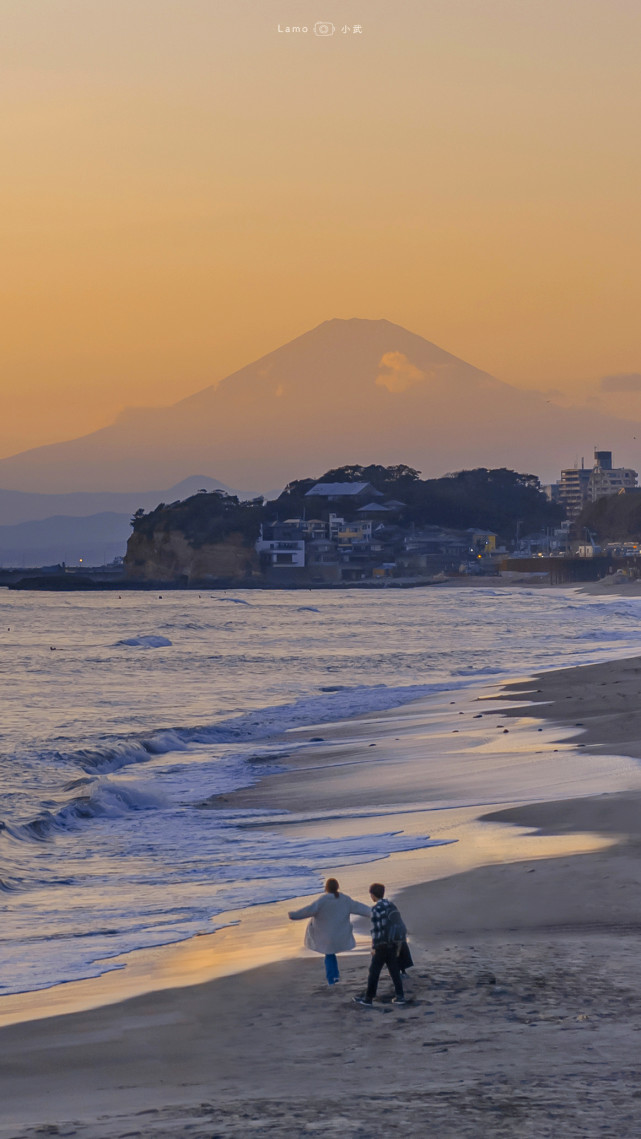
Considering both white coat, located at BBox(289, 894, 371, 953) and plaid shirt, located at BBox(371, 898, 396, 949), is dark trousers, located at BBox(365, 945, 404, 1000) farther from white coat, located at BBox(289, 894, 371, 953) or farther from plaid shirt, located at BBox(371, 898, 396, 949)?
white coat, located at BBox(289, 894, 371, 953)

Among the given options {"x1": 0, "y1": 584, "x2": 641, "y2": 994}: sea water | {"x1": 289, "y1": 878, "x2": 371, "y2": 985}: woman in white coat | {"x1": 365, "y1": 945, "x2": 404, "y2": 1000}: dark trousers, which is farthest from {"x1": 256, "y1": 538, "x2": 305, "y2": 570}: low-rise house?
{"x1": 365, "y1": 945, "x2": 404, "y2": 1000}: dark trousers

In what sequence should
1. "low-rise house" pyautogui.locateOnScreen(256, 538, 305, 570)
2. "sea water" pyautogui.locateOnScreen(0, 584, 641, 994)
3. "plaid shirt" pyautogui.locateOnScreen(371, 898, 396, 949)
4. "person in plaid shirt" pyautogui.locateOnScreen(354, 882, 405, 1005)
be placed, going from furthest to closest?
"low-rise house" pyautogui.locateOnScreen(256, 538, 305, 570)
"sea water" pyautogui.locateOnScreen(0, 584, 641, 994)
"plaid shirt" pyautogui.locateOnScreen(371, 898, 396, 949)
"person in plaid shirt" pyautogui.locateOnScreen(354, 882, 405, 1005)

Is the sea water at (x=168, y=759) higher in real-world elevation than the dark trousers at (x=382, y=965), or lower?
lower

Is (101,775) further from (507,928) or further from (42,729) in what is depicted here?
(507,928)

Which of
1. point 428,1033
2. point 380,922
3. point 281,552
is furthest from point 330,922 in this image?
point 281,552

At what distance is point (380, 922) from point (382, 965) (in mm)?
270

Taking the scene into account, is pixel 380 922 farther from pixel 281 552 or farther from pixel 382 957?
pixel 281 552

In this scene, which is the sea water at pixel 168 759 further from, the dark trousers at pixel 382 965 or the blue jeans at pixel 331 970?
the dark trousers at pixel 382 965

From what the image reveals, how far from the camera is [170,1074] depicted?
253 inches

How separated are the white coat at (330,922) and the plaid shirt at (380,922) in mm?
385

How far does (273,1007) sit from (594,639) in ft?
150

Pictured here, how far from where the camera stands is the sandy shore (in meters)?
5.53

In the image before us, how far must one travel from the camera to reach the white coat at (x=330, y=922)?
817 cm

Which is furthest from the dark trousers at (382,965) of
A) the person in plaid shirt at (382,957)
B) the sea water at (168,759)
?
the sea water at (168,759)
